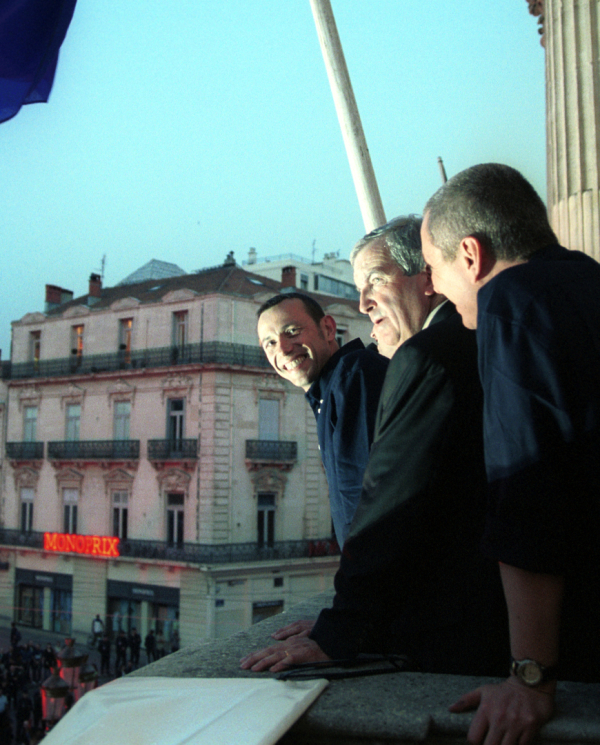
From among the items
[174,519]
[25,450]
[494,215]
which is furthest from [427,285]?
[25,450]

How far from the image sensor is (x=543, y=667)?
1184 mm

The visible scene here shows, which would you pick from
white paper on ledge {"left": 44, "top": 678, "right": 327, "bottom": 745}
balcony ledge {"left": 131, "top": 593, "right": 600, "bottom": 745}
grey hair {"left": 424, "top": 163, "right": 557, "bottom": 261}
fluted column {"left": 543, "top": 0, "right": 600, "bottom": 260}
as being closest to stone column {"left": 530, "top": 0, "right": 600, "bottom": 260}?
fluted column {"left": 543, "top": 0, "right": 600, "bottom": 260}

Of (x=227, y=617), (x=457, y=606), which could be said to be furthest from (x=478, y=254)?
(x=227, y=617)

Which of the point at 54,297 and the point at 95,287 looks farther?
the point at 54,297

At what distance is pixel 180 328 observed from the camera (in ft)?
83.8

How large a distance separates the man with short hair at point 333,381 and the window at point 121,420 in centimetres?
2413

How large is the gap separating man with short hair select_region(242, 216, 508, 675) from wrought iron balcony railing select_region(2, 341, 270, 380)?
889 inches

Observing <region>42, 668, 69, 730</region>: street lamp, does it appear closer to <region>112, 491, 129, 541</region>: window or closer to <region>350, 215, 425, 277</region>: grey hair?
<region>350, 215, 425, 277</region>: grey hair

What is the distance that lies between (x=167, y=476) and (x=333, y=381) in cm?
2320

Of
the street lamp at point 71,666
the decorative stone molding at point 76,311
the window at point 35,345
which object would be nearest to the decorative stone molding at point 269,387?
the decorative stone molding at point 76,311

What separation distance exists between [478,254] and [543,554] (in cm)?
58

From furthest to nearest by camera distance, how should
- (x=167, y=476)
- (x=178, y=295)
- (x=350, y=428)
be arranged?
1. (x=178, y=295)
2. (x=167, y=476)
3. (x=350, y=428)

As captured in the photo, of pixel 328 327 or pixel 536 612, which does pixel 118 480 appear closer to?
pixel 328 327

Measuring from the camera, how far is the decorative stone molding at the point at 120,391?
26.2 metres
